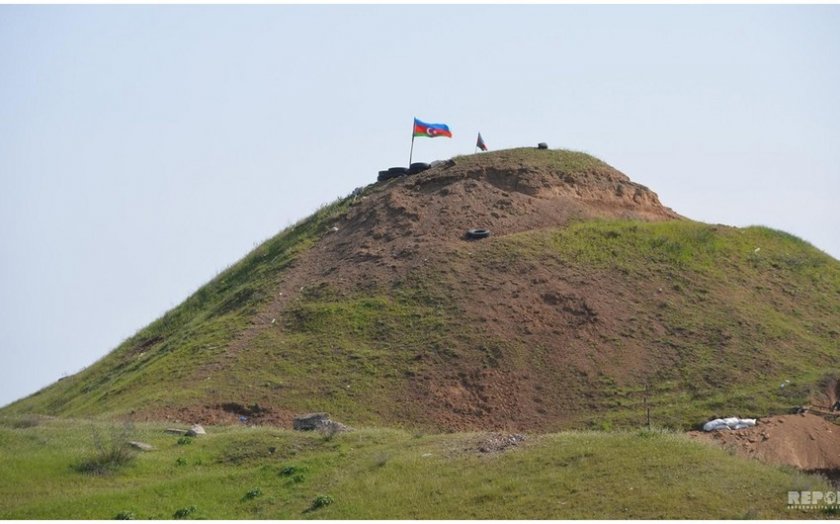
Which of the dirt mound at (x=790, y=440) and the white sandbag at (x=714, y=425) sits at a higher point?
the white sandbag at (x=714, y=425)

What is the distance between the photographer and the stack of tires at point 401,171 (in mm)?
41219

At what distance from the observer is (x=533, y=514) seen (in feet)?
65.6

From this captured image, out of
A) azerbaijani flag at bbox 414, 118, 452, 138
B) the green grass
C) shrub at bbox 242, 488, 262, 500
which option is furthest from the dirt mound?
azerbaijani flag at bbox 414, 118, 452, 138

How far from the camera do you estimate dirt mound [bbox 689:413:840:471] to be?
26344 mm

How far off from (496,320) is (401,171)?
35.0 feet

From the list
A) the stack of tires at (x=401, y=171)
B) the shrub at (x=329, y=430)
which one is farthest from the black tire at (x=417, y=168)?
the shrub at (x=329, y=430)

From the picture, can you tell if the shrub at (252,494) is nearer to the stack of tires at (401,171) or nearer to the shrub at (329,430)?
the shrub at (329,430)

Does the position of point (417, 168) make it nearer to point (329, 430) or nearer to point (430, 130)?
point (430, 130)

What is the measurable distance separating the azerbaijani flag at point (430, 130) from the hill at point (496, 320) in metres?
1.47

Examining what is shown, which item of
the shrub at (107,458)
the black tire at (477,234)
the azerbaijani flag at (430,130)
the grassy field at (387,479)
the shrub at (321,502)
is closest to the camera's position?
the grassy field at (387,479)

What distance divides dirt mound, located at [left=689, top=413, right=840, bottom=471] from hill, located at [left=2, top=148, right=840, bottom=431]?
3.40 feet

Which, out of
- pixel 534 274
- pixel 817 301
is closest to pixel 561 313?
pixel 534 274

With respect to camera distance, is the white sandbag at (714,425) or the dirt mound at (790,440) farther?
the white sandbag at (714,425)

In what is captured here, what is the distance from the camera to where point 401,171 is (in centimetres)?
4172
